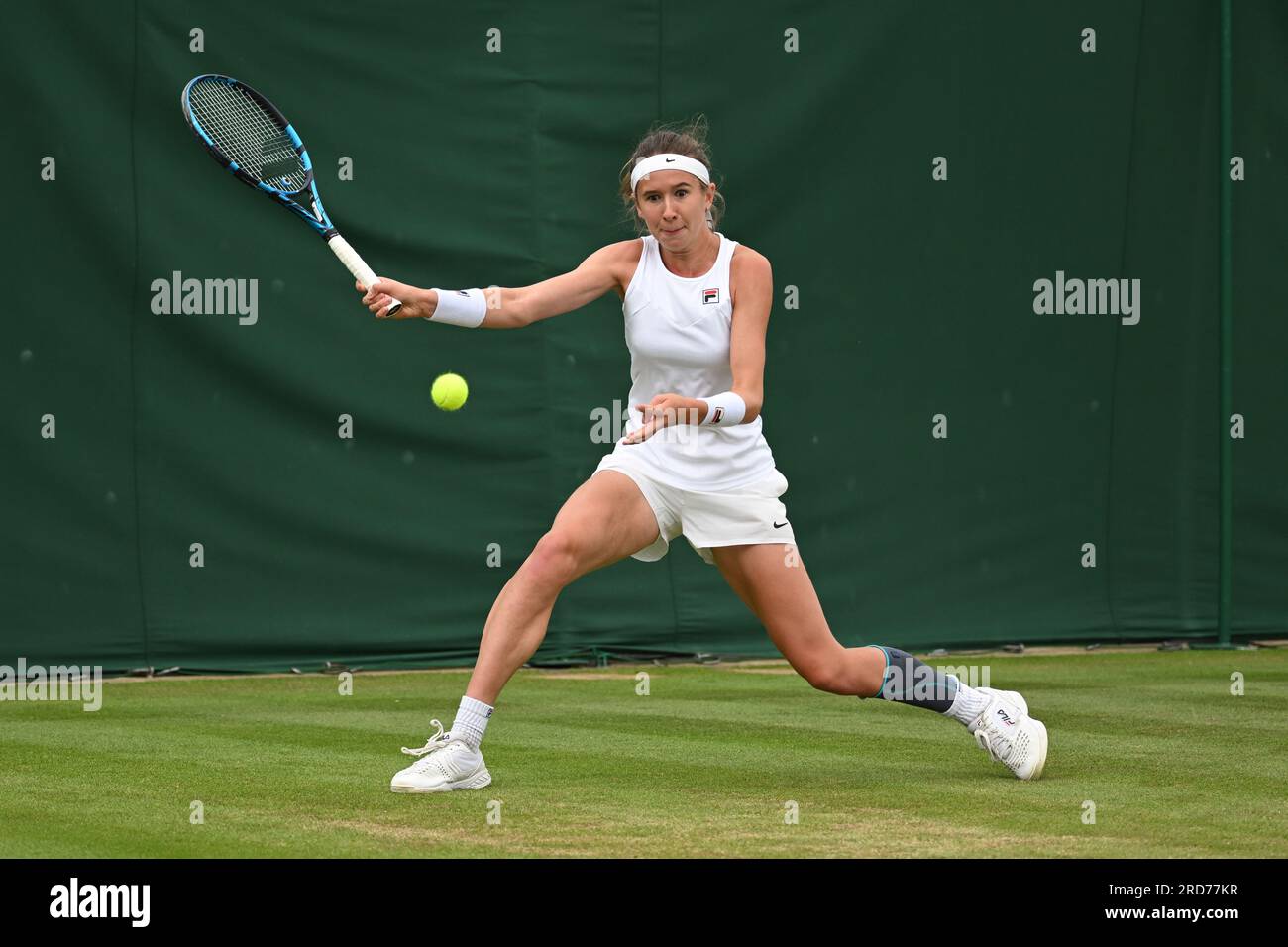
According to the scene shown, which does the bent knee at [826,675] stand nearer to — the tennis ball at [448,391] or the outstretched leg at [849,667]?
the outstretched leg at [849,667]

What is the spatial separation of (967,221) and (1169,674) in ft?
8.21

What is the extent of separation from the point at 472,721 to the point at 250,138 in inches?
76.6

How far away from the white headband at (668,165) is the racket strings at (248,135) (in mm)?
988

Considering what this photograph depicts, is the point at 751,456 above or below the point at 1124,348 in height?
below

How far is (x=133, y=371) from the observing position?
8.62 m

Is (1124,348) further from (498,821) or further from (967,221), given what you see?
(498,821)

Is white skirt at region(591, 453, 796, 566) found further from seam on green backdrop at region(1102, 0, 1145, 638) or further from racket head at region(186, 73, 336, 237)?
seam on green backdrop at region(1102, 0, 1145, 638)

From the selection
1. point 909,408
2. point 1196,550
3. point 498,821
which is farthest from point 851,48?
point 498,821

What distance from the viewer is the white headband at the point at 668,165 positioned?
5.40 meters

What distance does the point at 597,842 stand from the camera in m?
4.41

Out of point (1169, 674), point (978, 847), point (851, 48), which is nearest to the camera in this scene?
point (978, 847)

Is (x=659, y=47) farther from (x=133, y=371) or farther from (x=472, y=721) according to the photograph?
(x=472, y=721)

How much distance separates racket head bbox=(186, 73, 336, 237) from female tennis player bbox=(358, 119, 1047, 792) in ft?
2.37

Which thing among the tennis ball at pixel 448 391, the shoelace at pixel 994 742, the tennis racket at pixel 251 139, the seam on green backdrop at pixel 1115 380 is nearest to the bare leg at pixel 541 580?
the tennis ball at pixel 448 391
